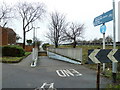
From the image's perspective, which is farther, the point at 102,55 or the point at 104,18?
the point at 104,18

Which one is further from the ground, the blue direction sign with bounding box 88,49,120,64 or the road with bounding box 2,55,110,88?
the blue direction sign with bounding box 88,49,120,64

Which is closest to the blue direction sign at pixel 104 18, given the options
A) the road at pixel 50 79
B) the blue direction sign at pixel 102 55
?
the blue direction sign at pixel 102 55

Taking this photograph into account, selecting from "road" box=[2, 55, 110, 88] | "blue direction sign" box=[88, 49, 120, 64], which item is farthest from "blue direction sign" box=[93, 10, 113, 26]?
"road" box=[2, 55, 110, 88]

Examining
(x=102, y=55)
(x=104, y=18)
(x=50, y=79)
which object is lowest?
(x=50, y=79)

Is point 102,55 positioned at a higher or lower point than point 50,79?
higher

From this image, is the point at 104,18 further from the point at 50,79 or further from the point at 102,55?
the point at 50,79

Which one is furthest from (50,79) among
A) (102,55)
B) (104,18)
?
(104,18)

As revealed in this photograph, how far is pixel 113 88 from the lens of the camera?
16.9 feet

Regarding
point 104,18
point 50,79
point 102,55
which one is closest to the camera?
point 102,55

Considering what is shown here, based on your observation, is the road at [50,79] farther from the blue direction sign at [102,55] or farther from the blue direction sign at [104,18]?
the blue direction sign at [104,18]

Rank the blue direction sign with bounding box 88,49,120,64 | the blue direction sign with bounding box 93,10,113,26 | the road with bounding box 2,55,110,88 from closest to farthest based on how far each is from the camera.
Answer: the blue direction sign with bounding box 88,49,120,64
the road with bounding box 2,55,110,88
the blue direction sign with bounding box 93,10,113,26

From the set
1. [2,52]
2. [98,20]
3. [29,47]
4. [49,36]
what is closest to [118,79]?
[98,20]

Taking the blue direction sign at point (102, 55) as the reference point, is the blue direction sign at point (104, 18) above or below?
above

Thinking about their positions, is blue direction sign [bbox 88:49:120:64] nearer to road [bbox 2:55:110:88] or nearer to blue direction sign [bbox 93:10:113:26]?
road [bbox 2:55:110:88]
